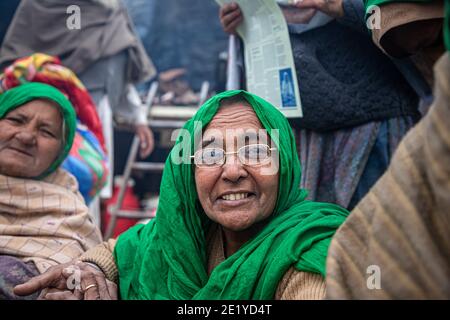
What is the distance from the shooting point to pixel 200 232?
1861 millimetres

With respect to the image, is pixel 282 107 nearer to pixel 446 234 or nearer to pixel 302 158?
pixel 302 158

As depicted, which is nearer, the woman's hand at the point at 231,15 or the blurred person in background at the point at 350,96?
the blurred person in background at the point at 350,96

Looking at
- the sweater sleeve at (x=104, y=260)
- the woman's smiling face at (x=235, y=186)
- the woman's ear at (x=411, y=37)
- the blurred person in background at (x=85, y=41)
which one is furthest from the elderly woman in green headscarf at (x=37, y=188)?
the woman's ear at (x=411, y=37)

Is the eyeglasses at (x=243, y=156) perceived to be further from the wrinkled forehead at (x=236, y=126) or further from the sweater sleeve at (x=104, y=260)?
the sweater sleeve at (x=104, y=260)

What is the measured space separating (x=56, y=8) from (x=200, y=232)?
2596mm

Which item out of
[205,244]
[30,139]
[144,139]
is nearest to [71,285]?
[205,244]

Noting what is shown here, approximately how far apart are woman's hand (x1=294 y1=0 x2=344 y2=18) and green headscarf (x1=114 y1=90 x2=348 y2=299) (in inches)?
21.1

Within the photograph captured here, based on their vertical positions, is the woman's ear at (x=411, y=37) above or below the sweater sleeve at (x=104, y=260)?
above

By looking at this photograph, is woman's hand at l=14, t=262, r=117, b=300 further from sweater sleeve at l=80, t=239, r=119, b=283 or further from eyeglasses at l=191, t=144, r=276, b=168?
eyeglasses at l=191, t=144, r=276, b=168

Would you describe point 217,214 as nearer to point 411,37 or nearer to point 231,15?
point 411,37

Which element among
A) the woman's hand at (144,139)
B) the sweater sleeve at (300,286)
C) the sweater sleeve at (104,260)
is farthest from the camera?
the woman's hand at (144,139)

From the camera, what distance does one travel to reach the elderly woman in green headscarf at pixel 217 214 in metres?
1.68

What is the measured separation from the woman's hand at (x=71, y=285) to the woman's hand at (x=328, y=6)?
1.25 meters

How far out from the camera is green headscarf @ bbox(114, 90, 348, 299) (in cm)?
156
